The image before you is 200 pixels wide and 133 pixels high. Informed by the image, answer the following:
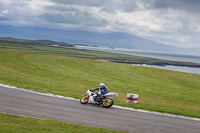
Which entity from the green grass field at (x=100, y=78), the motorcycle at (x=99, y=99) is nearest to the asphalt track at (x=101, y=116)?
the motorcycle at (x=99, y=99)

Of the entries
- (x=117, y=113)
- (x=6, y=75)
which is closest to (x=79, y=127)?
(x=117, y=113)

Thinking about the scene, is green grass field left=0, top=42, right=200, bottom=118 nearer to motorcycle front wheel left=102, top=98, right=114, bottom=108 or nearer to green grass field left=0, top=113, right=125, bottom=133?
motorcycle front wheel left=102, top=98, right=114, bottom=108

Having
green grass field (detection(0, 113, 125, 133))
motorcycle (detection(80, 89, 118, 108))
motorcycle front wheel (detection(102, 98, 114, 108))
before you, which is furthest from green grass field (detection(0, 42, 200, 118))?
green grass field (detection(0, 113, 125, 133))

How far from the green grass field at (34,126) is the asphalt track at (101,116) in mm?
1104

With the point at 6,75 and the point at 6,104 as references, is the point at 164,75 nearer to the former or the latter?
the point at 6,75

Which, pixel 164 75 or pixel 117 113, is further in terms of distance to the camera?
pixel 164 75

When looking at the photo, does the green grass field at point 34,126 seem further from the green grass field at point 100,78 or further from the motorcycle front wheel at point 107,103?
the green grass field at point 100,78

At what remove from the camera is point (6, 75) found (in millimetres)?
28531

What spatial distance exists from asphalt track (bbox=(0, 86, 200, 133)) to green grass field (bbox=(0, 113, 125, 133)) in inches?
43.5

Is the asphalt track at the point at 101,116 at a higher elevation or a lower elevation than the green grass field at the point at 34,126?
lower

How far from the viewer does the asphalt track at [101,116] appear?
12.7 metres

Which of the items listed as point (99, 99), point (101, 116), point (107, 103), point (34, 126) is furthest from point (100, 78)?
point (34, 126)

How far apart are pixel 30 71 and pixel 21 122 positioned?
2423 centimetres

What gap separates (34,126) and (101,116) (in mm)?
5178
